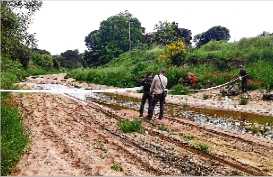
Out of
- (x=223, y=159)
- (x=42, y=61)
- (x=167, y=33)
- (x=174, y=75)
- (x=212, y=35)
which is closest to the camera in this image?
(x=223, y=159)

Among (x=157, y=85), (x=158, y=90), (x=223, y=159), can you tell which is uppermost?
(x=157, y=85)

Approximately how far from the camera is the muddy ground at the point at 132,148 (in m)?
12.2

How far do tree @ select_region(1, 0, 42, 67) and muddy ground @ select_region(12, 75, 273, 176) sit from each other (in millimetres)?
2999

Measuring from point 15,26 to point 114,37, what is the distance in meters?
67.2

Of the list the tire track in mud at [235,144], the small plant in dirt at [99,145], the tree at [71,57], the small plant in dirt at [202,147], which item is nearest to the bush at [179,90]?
the tire track in mud at [235,144]

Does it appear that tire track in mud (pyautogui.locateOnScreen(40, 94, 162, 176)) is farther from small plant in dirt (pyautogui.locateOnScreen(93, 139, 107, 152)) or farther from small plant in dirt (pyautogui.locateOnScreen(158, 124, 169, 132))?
small plant in dirt (pyautogui.locateOnScreen(158, 124, 169, 132))

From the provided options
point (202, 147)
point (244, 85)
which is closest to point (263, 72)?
point (244, 85)

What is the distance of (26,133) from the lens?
601 inches

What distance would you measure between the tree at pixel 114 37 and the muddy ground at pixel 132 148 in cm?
6267

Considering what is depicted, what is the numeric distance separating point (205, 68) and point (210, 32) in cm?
3552

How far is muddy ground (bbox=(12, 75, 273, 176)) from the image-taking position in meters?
12.2

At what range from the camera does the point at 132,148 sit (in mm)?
14711

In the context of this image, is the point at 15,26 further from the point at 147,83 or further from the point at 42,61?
the point at 42,61

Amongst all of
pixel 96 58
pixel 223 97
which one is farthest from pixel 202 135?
pixel 96 58
